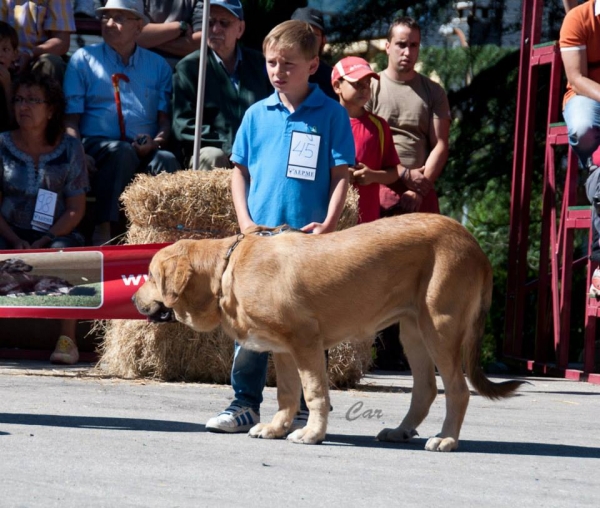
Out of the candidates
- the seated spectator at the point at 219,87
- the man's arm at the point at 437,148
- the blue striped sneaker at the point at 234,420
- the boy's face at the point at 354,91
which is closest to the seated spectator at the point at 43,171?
→ the seated spectator at the point at 219,87

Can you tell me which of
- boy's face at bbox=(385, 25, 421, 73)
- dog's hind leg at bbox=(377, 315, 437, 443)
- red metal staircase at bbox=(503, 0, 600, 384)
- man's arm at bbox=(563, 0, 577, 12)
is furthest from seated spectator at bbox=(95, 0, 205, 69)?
dog's hind leg at bbox=(377, 315, 437, 443)

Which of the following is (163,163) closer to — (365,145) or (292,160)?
(365,145)

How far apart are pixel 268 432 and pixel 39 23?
566 centimetres

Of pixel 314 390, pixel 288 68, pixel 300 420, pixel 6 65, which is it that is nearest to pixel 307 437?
pixel 314 390

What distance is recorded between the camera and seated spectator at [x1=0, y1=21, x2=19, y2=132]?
9414mm

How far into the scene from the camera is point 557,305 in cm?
1020

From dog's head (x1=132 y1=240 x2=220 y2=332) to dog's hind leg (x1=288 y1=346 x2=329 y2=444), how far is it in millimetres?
531

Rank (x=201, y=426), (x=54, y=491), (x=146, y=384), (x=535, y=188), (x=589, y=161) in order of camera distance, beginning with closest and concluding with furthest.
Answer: (x=54, y=491)
(x=201, y=426)
(x=146, y=384)
(x=589, y=161)
(x=535, y=188)

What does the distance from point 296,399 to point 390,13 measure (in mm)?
6478

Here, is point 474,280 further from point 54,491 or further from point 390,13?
point 390,13

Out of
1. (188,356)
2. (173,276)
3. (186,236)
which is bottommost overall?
(188,356)

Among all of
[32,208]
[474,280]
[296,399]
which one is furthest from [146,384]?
[474,280]

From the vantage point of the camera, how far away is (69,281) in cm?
839

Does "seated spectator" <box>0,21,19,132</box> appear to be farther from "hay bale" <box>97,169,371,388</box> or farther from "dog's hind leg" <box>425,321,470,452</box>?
"dog's hind leg" <box>425,321,470,452</box>
